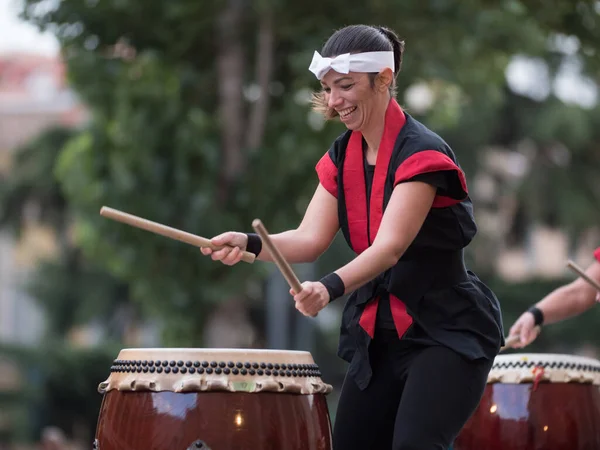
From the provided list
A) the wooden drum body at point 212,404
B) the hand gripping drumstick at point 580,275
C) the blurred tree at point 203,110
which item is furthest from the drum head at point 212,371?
the blurred tree at point 203,110

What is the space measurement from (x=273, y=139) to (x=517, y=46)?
2.25 metres

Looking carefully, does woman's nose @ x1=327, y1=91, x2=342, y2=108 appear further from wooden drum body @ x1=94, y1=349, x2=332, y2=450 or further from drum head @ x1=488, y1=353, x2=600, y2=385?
drum head @ x1=488, y1=353, x2=600, y2=385

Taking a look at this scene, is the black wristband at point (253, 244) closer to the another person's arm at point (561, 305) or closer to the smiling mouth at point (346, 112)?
the smiling mouth at point (346, 112)

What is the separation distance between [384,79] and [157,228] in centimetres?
76

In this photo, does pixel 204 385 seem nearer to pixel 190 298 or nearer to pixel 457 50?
pixel 190 298

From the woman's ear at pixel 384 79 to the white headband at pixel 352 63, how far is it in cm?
1

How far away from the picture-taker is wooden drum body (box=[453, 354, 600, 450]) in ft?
14.9

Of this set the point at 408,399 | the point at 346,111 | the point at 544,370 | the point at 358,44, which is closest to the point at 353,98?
the point at 346,111

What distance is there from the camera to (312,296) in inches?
121

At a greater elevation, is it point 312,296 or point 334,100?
point 334,100

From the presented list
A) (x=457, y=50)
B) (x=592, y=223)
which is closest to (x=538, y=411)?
(x=457, y=50)

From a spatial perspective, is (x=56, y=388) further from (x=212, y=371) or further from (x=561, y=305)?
(x=212, y=371)

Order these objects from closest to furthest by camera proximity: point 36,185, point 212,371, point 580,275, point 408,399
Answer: point 408,399, point 212,371, point 580,275, point 36,185

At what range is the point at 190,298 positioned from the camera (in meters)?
10.4
